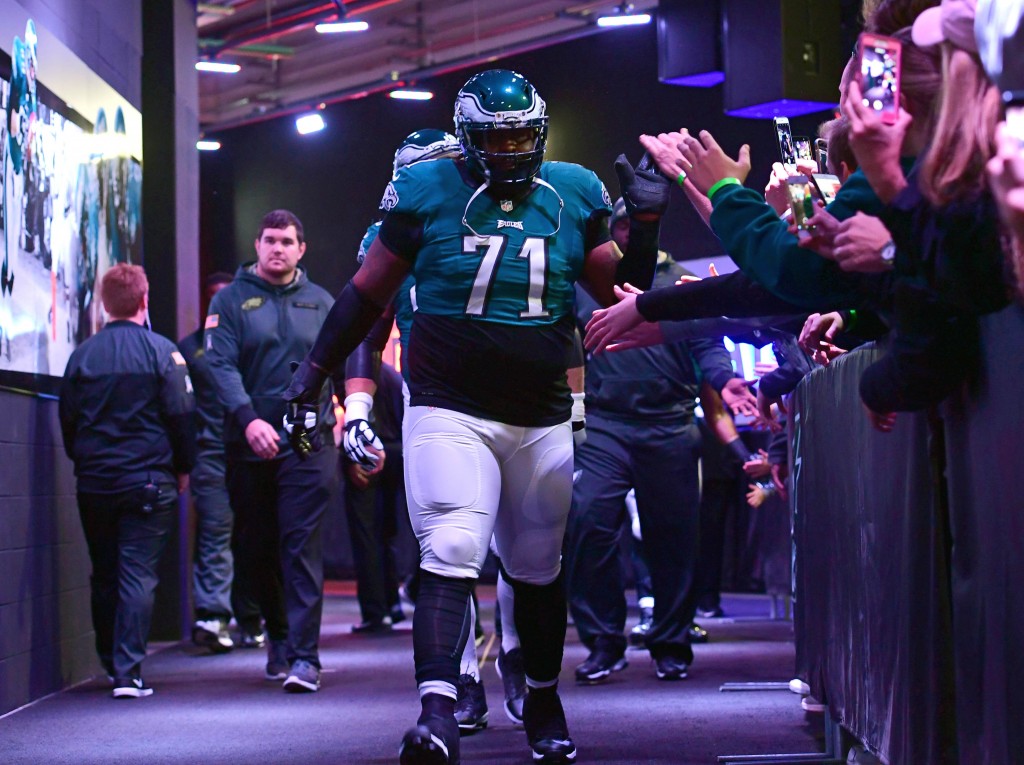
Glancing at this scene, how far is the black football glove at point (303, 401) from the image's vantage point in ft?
13.8

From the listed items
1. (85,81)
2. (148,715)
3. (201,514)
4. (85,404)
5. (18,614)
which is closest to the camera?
(148,715)

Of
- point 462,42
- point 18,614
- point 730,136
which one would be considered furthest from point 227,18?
point 18,614

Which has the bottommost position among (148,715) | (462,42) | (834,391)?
(148,715)

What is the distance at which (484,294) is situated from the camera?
3.82m

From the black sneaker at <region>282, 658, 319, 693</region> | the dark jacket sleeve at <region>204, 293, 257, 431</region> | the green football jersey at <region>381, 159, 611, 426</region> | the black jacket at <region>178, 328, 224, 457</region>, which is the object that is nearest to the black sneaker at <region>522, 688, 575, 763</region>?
the green football jersey at <region>381, 159, 611, 426</region>

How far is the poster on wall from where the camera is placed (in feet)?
18.6

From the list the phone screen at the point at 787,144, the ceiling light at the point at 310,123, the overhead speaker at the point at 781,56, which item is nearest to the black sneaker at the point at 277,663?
the phone screen at the point at 787,144

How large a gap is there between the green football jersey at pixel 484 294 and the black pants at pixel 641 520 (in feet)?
7.39

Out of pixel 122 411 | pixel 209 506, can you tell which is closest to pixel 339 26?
pixel 209 506

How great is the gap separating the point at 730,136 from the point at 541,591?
8994mm

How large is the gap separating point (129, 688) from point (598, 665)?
189 cm

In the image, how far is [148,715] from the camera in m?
5.29

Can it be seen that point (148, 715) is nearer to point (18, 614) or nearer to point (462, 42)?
point (18, 614)

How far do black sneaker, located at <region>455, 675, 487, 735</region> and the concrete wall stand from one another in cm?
190
